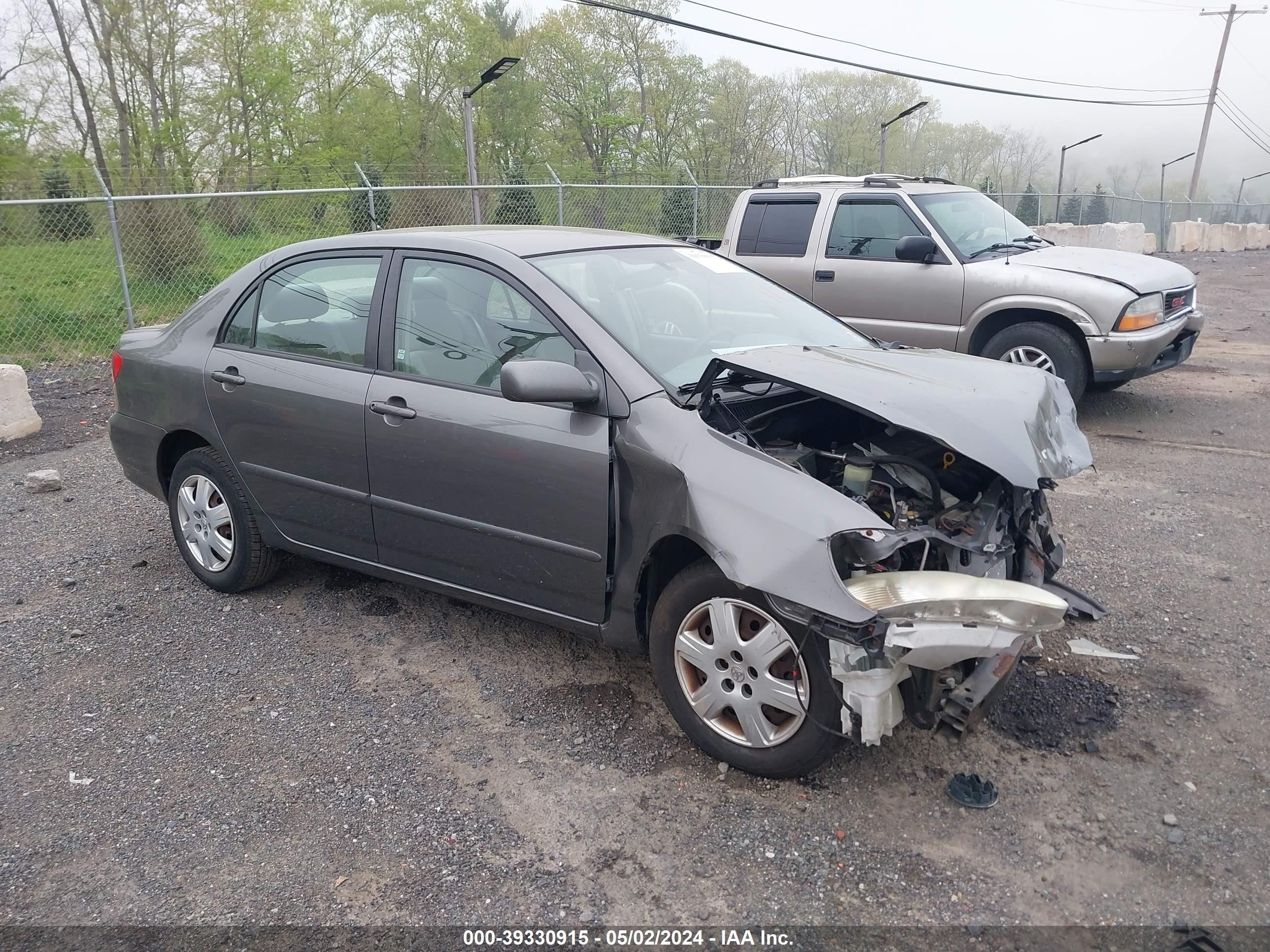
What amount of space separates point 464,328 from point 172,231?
1250cm

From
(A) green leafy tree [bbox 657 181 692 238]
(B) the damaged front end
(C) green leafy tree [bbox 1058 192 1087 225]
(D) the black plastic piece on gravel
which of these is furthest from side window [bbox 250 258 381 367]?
(C) green leafy tree [bbox 1058 192 1087 225]

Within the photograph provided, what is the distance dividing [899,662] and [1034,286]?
216 inches

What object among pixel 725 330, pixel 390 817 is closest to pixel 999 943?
pixel 390 817

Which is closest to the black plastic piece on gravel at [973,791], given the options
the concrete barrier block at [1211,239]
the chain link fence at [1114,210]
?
the chain link fence at [1114,210]

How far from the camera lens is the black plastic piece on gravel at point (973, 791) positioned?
9.20ft

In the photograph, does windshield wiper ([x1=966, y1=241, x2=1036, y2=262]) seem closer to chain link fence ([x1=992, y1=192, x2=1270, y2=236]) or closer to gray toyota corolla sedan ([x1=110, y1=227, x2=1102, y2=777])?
gray toyota corolla sedan ([x1=110, y1=227, x2=1102, y2=777])

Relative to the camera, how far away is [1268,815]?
106 inches

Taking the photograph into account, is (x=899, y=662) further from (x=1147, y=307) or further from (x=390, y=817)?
(x=1147, y=307)

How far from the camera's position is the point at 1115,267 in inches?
287

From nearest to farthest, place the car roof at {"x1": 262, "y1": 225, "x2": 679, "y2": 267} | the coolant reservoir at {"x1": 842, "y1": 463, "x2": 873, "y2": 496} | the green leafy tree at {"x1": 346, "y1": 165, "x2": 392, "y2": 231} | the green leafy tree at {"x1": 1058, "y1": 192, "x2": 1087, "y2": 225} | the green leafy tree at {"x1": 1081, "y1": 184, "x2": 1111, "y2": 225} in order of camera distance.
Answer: the coolant reservoir at {"x1": 842, "y1": 463, "x2": 873, "y2": 496}
the car roof at {"x1": 262, "y1": 225, "x2": 679, "y2": 267}
the green leafy tree at {"x1": 346, "y1": 165, "x2": 392, "y2": 231}
the green leafy tree at {"x1": 1058, "y1": 192, "x2": 1087, "y2": 225}
the green leafy tree at {"x1": 1081, "y1": 184, "x2": 1111, "y2": 225}

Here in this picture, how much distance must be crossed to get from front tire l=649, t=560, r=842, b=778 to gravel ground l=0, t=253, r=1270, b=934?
154 mm

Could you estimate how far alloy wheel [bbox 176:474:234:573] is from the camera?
171 inches

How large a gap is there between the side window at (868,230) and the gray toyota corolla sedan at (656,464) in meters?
3.90

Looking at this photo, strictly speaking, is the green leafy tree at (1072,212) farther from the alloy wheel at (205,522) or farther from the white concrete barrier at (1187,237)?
the alloy wheel at (205,522)
